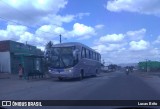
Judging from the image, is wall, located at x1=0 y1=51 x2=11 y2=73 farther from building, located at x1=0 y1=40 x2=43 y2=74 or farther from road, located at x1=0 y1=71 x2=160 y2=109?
road, located at x1=0 y1=71 x2=160 y2=109

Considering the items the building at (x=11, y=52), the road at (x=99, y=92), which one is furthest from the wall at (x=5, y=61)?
the road at (x=99, y=92)

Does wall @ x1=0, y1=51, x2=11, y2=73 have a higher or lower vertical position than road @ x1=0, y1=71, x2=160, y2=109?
higher

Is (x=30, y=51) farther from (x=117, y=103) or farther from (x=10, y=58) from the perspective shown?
(x=117, y=103)

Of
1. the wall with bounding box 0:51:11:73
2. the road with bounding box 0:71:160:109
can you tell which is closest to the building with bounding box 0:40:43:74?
the wall with bounding box 0:51:11:73

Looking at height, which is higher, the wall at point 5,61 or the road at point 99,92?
the wall at point 5,61

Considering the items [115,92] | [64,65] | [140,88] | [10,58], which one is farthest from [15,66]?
[64,65]

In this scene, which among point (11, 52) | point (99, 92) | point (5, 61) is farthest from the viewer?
point (99, 92)

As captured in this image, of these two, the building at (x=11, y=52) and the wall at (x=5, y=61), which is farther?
the wall at (x=5, y=61)

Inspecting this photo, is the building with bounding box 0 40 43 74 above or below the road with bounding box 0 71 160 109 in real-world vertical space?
above

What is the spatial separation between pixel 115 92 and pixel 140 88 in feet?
1.43

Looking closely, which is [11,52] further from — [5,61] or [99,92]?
[99,92]

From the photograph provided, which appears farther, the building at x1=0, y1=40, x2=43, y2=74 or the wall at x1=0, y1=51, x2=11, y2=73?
the wall at x1=0, y1=51, x2=11, y2=73

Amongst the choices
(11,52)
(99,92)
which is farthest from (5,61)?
(99,92)

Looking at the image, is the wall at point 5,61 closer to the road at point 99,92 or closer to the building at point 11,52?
the building at point 11,52
